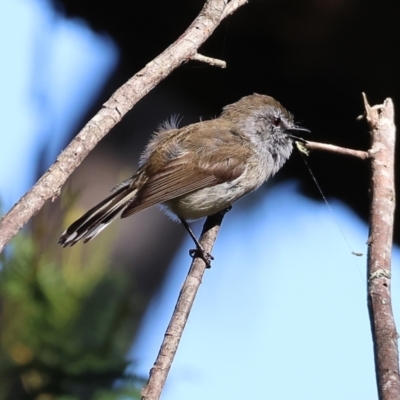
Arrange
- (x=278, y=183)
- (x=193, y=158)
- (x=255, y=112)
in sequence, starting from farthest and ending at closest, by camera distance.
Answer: (x=278, y=183)
(x=255, y=112)
(x=193, y=158)

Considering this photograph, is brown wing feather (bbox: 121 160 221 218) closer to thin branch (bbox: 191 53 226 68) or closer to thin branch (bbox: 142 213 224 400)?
thin branch (bbox: 142 213 224 400)

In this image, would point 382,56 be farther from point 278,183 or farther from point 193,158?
point 193,158

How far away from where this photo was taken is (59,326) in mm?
2656

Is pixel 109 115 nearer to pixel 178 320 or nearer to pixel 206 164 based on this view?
pixel 178 320

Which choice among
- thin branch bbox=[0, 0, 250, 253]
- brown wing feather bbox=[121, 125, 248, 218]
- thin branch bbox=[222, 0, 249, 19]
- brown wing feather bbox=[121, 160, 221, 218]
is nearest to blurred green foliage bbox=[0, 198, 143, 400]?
thin branch bbox=[0, 0, 250, 253]

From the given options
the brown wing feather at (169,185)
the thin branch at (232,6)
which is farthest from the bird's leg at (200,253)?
the thin branch at (232,6)

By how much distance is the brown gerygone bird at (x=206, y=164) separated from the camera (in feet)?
13.6

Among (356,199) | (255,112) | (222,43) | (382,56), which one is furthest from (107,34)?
(356,199)

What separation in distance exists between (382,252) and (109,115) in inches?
49.5

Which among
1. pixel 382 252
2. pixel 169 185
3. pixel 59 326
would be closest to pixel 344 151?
pixel 382 252

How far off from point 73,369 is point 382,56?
353 cm

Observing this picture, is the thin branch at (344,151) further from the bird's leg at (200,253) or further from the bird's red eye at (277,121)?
the bird's red eye at (277,121)

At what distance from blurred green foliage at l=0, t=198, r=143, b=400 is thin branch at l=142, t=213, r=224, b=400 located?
4.6 inches

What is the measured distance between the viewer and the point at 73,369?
2510 mm
